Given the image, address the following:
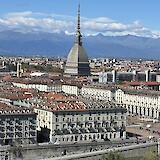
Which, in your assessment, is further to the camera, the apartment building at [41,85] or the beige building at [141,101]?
the apartment building at [41,85]

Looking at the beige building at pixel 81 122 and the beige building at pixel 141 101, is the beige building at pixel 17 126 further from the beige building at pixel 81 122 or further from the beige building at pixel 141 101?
the beige building at pixel 141 101

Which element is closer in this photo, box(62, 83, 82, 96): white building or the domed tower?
box(62, 83, 82, 96): white building

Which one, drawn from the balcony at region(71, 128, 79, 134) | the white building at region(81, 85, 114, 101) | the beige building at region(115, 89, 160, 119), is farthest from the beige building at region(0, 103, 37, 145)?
the white building at region(81, 85, 114, 101)

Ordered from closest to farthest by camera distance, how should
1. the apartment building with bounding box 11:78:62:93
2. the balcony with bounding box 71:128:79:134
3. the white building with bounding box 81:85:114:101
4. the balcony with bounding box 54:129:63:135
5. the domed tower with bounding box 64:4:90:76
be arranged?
the balcony with bounding box 54:129:63:135
the balcony with bounding box 71:128:79:134
the white building with bounding box 81:85:114:101
the apartment building with bounding box 11:78:62:93
the domed tower with bounding box 64:4:90:76

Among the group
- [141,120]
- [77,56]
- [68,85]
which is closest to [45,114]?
[141,120]

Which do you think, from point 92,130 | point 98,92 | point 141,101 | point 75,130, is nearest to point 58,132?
point 75,130

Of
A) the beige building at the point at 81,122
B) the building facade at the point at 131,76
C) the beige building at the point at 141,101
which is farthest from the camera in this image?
the building facade at the point at 131,76

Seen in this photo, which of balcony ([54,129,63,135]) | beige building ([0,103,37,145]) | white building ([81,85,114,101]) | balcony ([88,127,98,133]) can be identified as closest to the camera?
beige building ([0,103,37,145])

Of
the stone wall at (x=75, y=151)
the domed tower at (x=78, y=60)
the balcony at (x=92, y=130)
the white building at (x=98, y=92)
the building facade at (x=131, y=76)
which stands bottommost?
the stone wall at (x=75, y=151)

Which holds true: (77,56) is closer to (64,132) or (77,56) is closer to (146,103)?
(146,103)

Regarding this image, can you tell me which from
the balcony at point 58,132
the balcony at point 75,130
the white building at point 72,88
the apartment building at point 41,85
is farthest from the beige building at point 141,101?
the balcony at point 58,132

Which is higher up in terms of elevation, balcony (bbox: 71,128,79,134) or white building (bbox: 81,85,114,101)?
white building (bbox: 81,85,114,101)

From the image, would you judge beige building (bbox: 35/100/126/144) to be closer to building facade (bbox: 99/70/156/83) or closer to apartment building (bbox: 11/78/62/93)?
apartment building (bbox: 11/78/62/93)

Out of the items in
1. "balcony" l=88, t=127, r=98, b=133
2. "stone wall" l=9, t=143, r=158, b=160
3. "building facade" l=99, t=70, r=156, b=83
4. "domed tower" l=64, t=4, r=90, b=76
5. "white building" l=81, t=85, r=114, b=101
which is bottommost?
"stone wall" l=9, t=143, r=158, b=160
